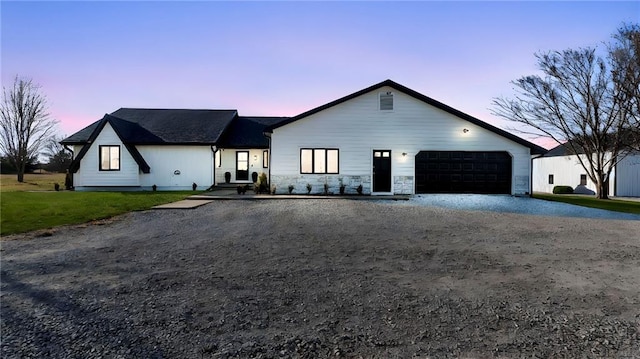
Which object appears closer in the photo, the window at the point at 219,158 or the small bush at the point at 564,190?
the window at the point at 219,158

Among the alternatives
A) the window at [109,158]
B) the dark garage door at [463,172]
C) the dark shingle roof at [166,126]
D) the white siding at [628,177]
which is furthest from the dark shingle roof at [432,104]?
the white siding at [628,177]

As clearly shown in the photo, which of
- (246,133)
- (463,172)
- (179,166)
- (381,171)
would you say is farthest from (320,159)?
(179,166)

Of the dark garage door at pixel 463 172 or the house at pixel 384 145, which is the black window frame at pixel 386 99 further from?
the dark garage door at pixel 463 172

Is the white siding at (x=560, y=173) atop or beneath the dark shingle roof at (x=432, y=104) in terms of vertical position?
beneath

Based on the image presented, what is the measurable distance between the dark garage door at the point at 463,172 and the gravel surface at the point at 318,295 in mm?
10208

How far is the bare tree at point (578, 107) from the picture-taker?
2153 centimetres

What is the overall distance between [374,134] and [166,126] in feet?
48.8

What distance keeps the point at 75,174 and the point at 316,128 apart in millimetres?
15351

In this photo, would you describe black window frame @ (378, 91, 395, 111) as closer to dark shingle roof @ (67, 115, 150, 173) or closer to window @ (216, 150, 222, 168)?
window @ (216, 150, 222, 168)

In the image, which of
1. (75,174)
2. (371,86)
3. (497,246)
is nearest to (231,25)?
(371,86)

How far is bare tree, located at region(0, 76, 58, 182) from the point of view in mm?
24109

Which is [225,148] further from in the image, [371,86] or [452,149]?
[452,149]

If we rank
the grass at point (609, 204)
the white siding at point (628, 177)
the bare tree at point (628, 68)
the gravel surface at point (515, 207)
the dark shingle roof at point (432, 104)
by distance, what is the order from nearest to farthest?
the gravel surface at point (515, 207) → the grass at point (609, 204) → the dark shingle roof at point (432, 104) → the bare tree at point (628, 68) → the white siding at point (628, 177)

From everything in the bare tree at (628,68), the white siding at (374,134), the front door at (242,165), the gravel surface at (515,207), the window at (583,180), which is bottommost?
the gravel surface at (515,207)
